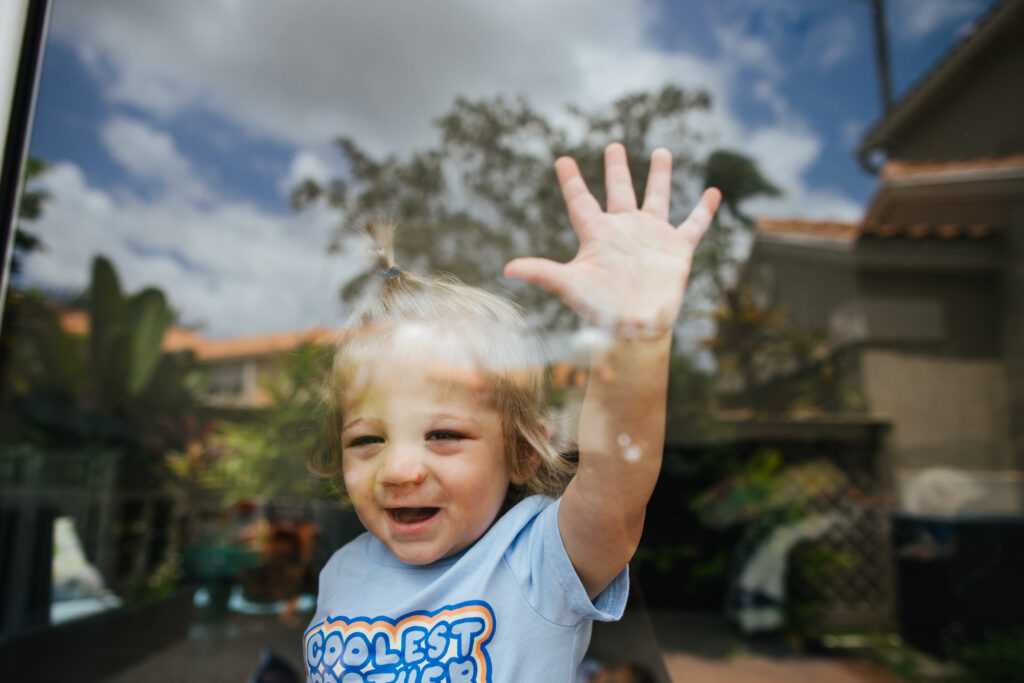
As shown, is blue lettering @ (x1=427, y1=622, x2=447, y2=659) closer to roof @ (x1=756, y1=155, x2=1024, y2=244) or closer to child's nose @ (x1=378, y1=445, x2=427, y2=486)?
child's nose @ (x1=378, y1=445, x2=427, y2=486)

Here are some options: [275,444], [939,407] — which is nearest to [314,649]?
[275,444]

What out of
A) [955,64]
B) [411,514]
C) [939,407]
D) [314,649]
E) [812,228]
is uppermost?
[955,64]

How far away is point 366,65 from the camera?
143 centimetres

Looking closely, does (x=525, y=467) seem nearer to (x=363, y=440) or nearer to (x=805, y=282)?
(x=363, y=440)

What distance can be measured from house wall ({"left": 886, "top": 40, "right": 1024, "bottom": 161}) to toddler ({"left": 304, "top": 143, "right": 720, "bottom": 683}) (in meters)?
1.55

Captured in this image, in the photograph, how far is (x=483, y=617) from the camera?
62 centimetres

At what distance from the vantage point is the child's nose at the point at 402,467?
0.65 metres

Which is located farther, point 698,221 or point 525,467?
point 525,467

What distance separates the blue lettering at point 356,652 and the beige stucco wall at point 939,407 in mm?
3097

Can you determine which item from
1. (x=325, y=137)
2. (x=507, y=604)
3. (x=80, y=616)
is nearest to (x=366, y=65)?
(x=325, y=137)

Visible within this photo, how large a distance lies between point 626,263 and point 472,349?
0.22 metres

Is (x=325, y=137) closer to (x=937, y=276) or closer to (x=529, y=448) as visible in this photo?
(x=529, y=448)

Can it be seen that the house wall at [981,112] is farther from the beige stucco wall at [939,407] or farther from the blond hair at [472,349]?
the blond hair at [472,349]

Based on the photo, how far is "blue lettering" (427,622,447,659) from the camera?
618 mm
